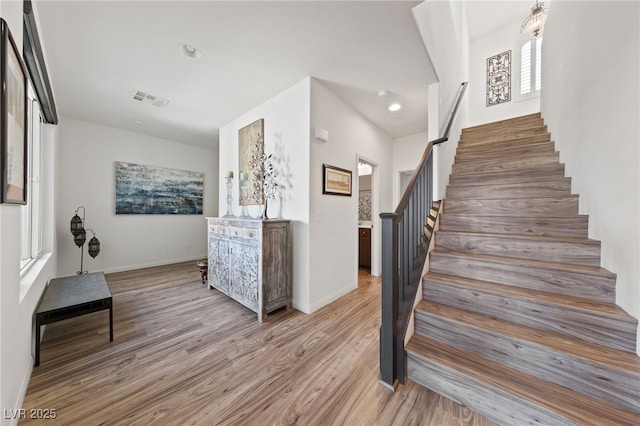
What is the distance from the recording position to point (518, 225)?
213 cm

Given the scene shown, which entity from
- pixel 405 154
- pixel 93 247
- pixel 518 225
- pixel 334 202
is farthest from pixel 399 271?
pixel 93 247

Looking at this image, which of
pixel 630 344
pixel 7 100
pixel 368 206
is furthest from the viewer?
pixel 368 206

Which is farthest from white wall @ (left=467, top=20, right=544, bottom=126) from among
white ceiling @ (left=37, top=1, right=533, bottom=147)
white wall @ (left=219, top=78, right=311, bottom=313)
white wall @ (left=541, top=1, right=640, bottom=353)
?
white wall @ (left=219, top=78, right=311, bottom=313)

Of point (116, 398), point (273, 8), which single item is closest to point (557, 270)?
point (273, 8)

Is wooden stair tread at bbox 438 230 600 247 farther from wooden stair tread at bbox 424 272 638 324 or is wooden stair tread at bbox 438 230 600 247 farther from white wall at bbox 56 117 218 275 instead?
white wall at bbox 56 117 218 275

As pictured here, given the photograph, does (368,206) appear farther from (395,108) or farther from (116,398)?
(116,398)

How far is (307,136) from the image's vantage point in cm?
276

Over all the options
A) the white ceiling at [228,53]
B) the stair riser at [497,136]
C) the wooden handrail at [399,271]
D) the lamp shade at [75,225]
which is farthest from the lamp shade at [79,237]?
the stair riser at [497,136]

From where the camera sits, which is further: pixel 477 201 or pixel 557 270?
pixel 477 201

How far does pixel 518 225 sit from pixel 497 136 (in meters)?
1.97

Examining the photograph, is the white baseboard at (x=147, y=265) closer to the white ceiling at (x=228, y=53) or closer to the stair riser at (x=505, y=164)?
the white ceiling at (x=228, y=53)

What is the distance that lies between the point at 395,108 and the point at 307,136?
154 cm

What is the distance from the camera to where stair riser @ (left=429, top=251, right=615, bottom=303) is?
1.50 meters

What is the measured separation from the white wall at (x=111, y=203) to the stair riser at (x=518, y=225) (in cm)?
544
